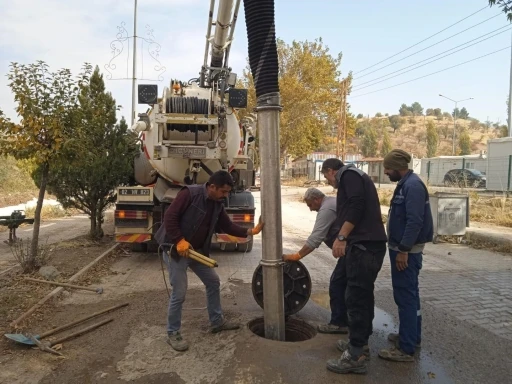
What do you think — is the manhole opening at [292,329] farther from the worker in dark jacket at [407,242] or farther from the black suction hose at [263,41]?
the black suction hose at [263,41]

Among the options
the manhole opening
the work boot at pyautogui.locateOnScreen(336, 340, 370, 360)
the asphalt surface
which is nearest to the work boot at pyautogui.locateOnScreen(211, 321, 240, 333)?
the asphalt surface

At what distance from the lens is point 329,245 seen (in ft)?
15.4

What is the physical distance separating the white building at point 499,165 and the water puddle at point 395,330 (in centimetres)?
1707

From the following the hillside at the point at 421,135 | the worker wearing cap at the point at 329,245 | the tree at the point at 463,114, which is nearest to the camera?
the worker wearing cap at the point at 329,245

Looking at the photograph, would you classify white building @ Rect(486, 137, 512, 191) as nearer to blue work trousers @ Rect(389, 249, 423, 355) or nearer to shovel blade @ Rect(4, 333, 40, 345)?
blue work trousers @ Rect(389, 249, 423, 355)

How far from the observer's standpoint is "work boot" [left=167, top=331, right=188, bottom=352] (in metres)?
4.17

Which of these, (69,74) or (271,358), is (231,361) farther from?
(69,74)

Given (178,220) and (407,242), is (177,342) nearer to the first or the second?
(178,220)

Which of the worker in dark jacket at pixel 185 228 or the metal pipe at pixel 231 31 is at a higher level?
the metal pipe at pixel 231 31

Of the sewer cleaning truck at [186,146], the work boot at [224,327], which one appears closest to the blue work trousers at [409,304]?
the work boot at [224,327]

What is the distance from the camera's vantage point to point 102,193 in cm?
966

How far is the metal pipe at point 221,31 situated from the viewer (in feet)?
26.9

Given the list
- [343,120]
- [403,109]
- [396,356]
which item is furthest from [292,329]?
[403,109]

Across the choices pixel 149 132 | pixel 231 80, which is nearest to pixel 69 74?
pixel 149 132
